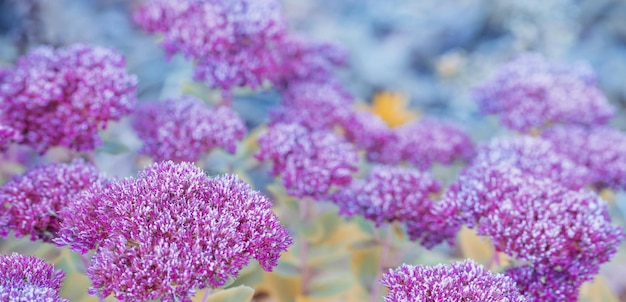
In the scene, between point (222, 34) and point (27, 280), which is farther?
point (222, 34)

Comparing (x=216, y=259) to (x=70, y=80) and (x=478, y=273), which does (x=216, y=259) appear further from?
(x=70, y=80)

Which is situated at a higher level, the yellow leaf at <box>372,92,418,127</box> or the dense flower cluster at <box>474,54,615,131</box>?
the yellow leaf at <box>372,92,418,127</box>

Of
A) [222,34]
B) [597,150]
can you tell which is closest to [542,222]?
[597,150]

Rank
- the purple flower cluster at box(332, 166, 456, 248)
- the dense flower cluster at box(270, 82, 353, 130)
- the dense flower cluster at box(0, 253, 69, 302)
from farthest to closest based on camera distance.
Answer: the dense flower cluster at box(270, 82, 353, 130), the purple flower cluster at box(332, 166, 456, 248), the dense flower cluster at box(0, 253, 69, 302)

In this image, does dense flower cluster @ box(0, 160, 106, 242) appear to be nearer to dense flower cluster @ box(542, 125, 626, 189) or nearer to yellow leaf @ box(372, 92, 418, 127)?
dense flower cluster @ box(542, 125, 626, 189)

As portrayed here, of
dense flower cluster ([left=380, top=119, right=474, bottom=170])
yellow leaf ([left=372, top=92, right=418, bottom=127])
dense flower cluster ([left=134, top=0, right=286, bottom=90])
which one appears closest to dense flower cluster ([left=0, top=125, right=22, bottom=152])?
dense flower cluster ([left=134, top=0, right=286, bottom=90])

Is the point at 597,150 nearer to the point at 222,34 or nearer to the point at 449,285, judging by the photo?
the point at 449,285

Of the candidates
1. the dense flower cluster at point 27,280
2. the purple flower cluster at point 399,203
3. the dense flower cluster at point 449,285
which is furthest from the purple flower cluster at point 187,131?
the dense flower cluster at point 449,285
